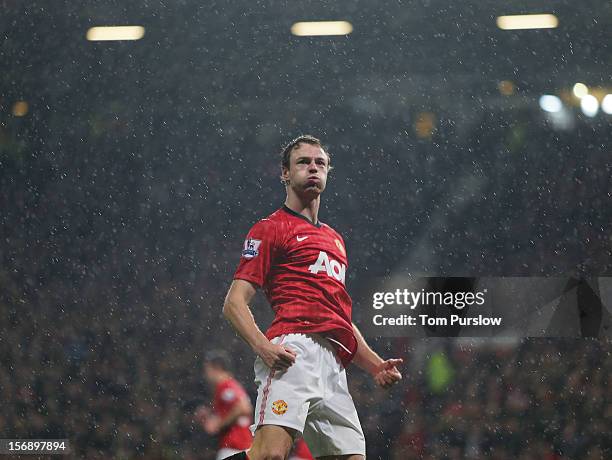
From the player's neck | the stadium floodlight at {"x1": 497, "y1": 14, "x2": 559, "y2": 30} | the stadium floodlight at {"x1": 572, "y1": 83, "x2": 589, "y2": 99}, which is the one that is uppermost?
the stadium floodlight at {"x1": 497, "y1": 14, "x2": 559, "y2": 30}

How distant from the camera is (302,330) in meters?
2.35

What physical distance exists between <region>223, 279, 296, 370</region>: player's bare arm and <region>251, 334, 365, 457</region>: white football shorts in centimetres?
5

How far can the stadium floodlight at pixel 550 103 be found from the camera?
3.43m

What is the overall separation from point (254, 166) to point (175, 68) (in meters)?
0.57

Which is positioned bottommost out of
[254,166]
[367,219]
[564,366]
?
[564,366]

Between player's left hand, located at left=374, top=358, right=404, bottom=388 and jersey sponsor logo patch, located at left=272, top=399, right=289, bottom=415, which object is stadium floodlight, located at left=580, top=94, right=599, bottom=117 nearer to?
player's left hand, located at left=374, top=358, right=404, bottom=388

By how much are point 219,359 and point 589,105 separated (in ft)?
6.26

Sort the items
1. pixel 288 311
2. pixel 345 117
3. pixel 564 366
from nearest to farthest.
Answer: pixel 288 311
pixel 564 366
pixel 345 117

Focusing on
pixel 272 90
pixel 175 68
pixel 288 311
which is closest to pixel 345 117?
pixel 272 90

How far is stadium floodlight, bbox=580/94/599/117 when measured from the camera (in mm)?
3404

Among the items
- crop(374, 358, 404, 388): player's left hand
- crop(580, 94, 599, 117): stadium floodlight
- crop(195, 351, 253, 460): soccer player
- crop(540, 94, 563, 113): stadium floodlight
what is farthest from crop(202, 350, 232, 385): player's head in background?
crop(580, 94, 599, 117): stadium floodlight

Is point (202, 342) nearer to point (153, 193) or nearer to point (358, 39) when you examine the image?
point (153, 193)

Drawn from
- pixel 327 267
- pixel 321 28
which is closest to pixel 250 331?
pixel 327 267

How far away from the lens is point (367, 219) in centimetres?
346
